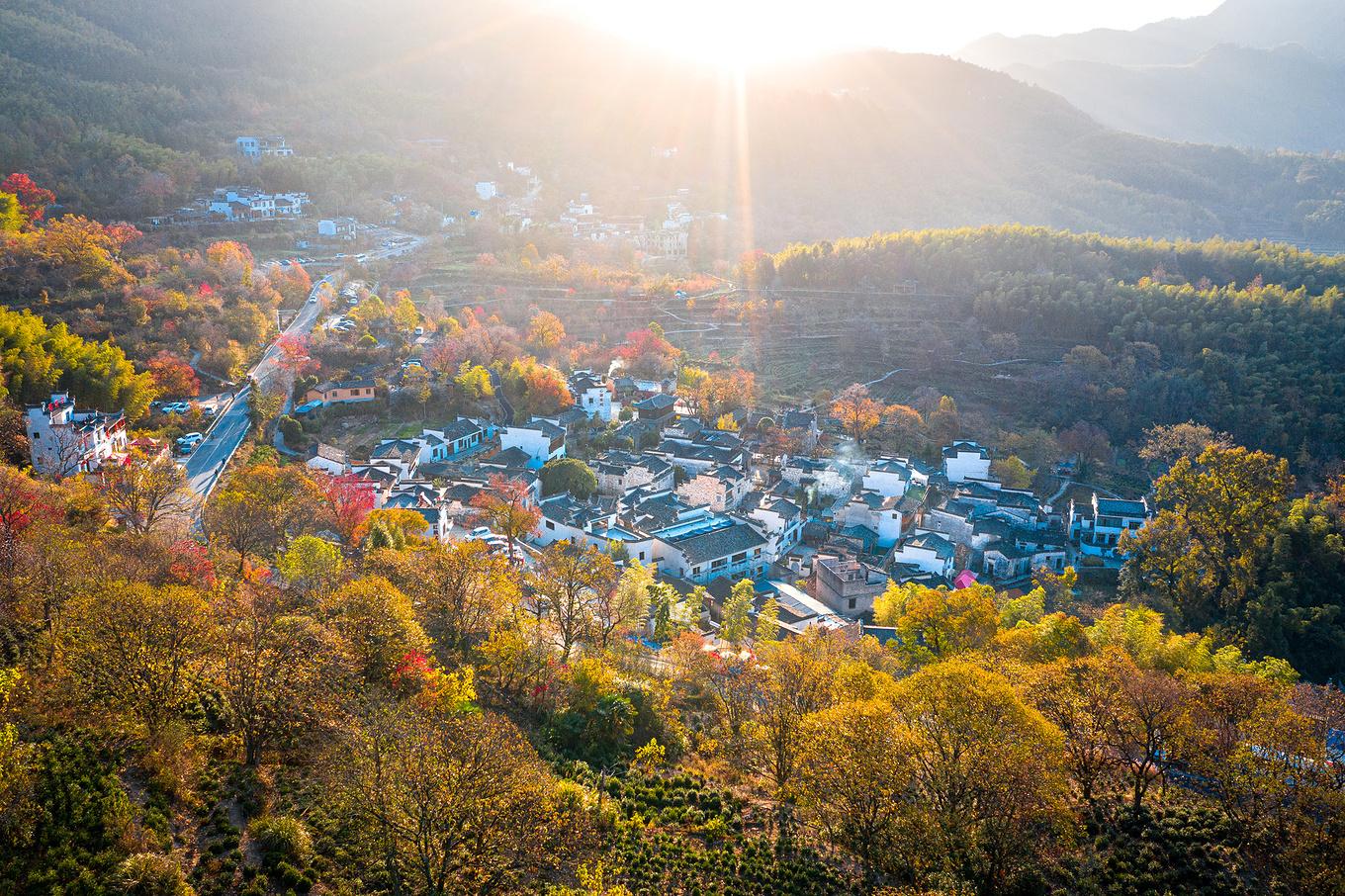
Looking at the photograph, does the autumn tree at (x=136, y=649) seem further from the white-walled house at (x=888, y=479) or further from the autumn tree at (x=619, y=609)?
the white-walled house at (x=888, y=479)

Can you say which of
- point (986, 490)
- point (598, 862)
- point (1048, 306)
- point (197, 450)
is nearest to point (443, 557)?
point (598, 862)

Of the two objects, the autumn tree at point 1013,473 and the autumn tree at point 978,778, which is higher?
the autumn tree at point 978,778

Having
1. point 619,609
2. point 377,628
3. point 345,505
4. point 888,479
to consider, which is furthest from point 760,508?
point 377,628

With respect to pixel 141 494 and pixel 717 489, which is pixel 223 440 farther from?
pixel 717 489

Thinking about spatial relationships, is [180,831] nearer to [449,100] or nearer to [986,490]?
[986,490]

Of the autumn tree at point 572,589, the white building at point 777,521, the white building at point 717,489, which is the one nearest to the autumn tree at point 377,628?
the autumn tree at point 572,589

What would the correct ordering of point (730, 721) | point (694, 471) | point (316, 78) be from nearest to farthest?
point (730, 721), point (694, 471), point (316, 78)
